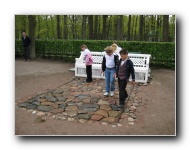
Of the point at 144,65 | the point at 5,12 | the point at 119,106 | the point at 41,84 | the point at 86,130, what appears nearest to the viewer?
the point at 5,12

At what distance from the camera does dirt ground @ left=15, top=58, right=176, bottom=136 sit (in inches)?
179

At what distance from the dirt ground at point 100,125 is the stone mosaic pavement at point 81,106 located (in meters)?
0.19

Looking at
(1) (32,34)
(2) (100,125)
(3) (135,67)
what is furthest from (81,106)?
(1) (32,34)

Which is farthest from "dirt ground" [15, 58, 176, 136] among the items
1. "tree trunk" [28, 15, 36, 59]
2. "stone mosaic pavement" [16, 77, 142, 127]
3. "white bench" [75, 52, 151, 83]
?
"tree trunk" [28, 15, 36, 59]

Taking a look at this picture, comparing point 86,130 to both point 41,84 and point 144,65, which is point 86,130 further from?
point 144,65

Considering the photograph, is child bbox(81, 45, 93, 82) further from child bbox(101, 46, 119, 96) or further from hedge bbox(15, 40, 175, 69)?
hedge bbox(15, 40, 175, 69)

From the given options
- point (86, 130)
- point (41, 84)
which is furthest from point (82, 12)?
point (41, 84)

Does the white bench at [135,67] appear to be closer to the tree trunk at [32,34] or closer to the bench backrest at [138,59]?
the bench backrest at [138,59]

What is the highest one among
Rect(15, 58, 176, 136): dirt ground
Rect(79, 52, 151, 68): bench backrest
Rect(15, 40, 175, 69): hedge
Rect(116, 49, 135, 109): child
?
Rect(15, 40, 175, 69): hedge

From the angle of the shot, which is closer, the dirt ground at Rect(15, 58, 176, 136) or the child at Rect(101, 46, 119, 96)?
the dirt ground at Rect(15, 58, 176, 136)

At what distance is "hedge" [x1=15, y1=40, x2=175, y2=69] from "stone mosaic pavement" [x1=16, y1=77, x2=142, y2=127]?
13.8 feet

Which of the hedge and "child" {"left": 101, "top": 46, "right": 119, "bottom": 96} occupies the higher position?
the hedge
